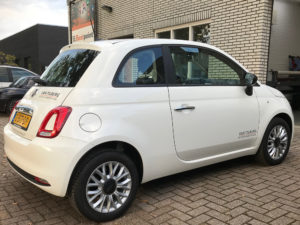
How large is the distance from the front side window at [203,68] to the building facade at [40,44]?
2251 centimetres

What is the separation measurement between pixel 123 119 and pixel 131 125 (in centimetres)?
11

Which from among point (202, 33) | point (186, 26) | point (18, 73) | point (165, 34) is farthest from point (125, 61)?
point (18, 73)

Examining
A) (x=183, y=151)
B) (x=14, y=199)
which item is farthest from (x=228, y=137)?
(x=14, y=199)

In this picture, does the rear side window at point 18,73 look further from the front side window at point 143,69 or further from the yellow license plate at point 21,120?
the front side window at point 143,69

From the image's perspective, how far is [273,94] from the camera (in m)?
4.42

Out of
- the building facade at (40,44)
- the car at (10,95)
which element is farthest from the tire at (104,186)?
the building facade at (40,44)

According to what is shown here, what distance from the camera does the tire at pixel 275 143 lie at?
4.34m

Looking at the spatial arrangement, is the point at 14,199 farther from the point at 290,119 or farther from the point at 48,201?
the point at 290,119

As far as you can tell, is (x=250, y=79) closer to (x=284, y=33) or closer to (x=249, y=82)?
(x=249, y=82)

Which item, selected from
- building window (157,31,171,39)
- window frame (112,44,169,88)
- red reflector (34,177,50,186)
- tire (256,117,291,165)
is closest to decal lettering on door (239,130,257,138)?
tire (256,117,291,165)

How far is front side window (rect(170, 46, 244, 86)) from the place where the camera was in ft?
11.4

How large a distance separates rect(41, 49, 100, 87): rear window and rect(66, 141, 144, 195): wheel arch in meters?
0.65

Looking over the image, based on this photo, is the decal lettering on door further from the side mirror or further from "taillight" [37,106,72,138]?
"taillight" [37,106,72,138]

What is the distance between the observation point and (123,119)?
9.50 ft
